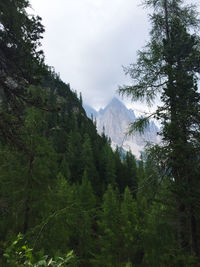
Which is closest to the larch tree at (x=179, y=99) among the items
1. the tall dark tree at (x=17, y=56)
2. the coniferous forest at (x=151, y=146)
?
the coniferous forest at (x=151, y=146)

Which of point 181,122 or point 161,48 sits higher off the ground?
point 161,48

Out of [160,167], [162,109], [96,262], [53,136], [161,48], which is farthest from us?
[53,136]

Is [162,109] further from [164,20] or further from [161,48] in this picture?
[164,20]

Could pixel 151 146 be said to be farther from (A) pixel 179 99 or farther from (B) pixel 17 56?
(B) pixel 17 56

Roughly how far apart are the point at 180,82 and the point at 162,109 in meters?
1.23

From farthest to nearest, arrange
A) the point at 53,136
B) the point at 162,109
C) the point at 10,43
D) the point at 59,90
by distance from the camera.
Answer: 1. the point at 59,90
2. the point at 53,136
3. the point at 162,109
4. the point at 10,43

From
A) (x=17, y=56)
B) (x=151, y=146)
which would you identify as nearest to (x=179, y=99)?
(x=151, y=146)

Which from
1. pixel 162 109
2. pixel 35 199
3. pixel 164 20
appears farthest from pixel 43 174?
pixel 164 20

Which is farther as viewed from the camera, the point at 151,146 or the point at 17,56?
the point at 151,146

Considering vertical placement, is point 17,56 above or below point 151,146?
above

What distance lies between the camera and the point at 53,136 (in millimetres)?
68625

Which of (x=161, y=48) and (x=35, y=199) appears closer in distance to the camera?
(x=161, y=48)

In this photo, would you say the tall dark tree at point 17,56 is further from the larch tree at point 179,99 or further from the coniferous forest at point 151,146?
the larch tree at point 179,99

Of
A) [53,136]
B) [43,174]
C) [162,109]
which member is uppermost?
[53,136]
